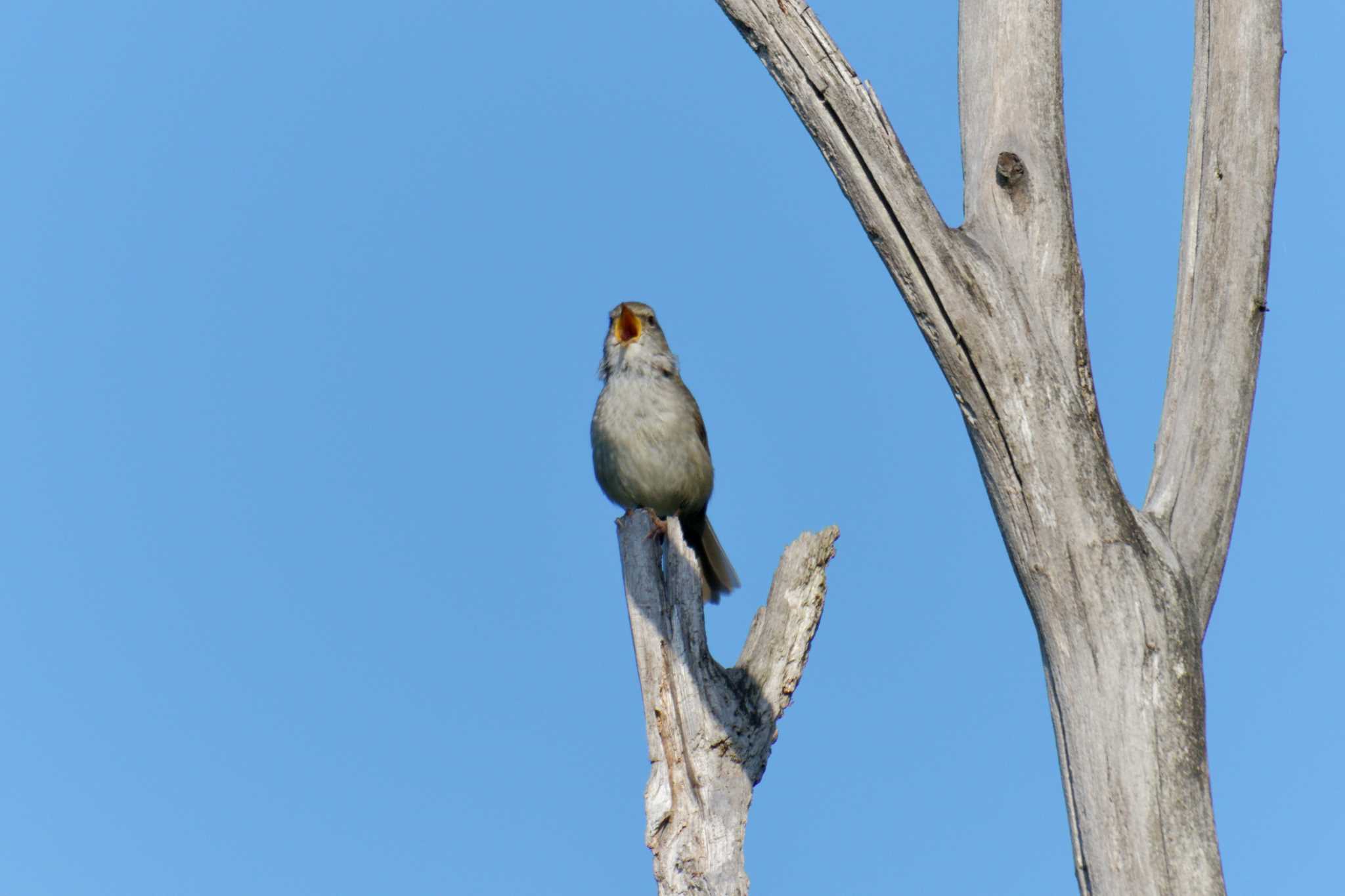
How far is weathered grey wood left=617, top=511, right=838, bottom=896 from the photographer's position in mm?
5574

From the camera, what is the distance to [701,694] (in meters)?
5.80

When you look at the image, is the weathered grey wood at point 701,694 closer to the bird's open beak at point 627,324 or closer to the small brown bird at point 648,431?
the small brown bird at point 648,431

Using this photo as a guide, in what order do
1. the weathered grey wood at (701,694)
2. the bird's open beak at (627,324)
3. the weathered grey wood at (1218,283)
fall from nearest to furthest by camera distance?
1. the weathered grey wood at (1218,283)
2. the weathered grey wood at (701,694)
3. the bird's open beak at (627,324)

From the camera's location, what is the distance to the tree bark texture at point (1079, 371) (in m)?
4.15

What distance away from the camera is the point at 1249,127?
5.10 m

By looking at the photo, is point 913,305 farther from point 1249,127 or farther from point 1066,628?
point 1249,127

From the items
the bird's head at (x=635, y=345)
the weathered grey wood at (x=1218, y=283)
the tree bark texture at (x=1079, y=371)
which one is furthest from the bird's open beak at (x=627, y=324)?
the weathered grey wood at (x=1218, y=283)

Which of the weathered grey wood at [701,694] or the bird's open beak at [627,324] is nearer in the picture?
the weathered grey wood at [701,694]

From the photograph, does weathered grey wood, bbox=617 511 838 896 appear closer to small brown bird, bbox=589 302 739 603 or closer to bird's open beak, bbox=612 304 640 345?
small brown bird, bbox=589 302 739 603

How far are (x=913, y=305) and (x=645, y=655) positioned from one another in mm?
2297

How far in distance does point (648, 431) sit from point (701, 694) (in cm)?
247

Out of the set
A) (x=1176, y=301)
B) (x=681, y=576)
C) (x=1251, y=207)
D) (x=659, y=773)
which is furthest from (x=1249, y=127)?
(x=659, y=773)

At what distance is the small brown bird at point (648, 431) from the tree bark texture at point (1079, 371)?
11.2 feet

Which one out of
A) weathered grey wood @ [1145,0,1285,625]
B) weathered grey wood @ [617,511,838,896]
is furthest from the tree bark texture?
weathered grey wood @ [617,511,838,896]
